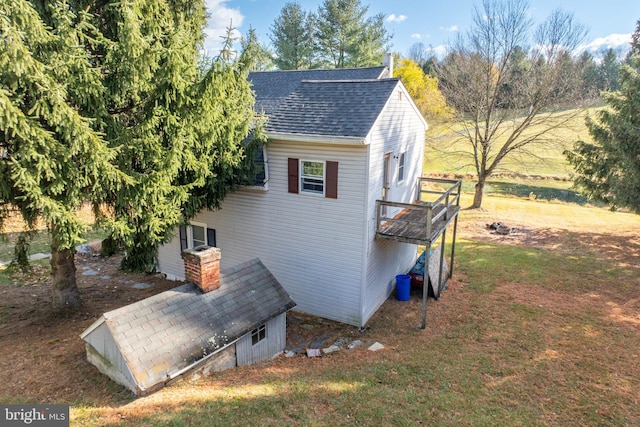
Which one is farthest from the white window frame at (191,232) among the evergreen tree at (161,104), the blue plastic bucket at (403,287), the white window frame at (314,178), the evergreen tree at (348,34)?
the evergreen tree at (348,34)

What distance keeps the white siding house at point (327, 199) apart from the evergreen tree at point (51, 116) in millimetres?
4609

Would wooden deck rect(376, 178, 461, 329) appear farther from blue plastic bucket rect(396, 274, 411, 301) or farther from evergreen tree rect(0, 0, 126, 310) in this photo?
evergreen tree rect(0, 0, 126, 310)

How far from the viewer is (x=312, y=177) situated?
1098cm

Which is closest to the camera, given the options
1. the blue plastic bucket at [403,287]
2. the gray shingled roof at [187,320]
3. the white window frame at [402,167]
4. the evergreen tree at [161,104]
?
the gray shingled roof at [187,320]

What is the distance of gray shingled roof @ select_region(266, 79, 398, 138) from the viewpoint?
33.8ft

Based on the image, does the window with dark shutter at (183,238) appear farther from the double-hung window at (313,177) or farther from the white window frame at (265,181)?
the double-hung window at (313,177)

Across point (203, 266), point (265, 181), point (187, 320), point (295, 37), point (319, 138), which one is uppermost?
point (295, 37)

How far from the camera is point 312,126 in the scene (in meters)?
10.7

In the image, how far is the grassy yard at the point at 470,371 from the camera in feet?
22.4

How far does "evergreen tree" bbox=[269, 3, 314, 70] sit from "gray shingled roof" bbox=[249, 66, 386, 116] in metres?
23.5

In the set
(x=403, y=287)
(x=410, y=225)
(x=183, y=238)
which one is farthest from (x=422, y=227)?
(x=183, y=238)

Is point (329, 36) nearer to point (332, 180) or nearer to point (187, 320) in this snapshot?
point (332, 180)

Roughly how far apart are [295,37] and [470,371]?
124 ft

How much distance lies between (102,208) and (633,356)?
44.8 feet
